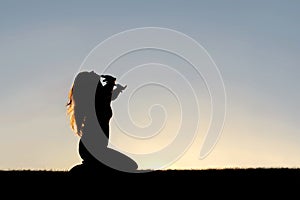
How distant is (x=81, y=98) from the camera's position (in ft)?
A: 55.2

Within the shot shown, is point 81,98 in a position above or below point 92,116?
above

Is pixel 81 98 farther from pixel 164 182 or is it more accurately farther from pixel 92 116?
pixel 164 182

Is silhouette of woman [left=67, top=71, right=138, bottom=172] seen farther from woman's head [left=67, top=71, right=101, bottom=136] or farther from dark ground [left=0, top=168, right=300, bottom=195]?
dark ground [left=0, top=168, right=300, bottom=195]

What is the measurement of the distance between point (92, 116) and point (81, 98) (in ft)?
2.06

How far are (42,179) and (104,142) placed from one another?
10.2 feet

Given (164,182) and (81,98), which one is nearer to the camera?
(81,98)

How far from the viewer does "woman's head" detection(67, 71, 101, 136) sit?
54.5 ft

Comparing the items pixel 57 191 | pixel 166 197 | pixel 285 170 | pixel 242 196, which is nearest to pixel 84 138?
pixel 57 191

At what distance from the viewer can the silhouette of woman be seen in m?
16.6

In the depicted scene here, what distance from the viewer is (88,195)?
16156 mm

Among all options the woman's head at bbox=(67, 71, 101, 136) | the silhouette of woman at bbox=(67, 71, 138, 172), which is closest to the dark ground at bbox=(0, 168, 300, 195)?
the silhouette of woman at bbox=(67, 71, 138, 172)

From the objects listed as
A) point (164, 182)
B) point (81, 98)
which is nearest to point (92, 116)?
point (81, 98)

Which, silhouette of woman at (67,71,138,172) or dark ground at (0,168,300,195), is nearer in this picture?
dark ground at (0,168,300,195)

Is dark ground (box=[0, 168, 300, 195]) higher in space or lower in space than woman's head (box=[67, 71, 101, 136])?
lower
